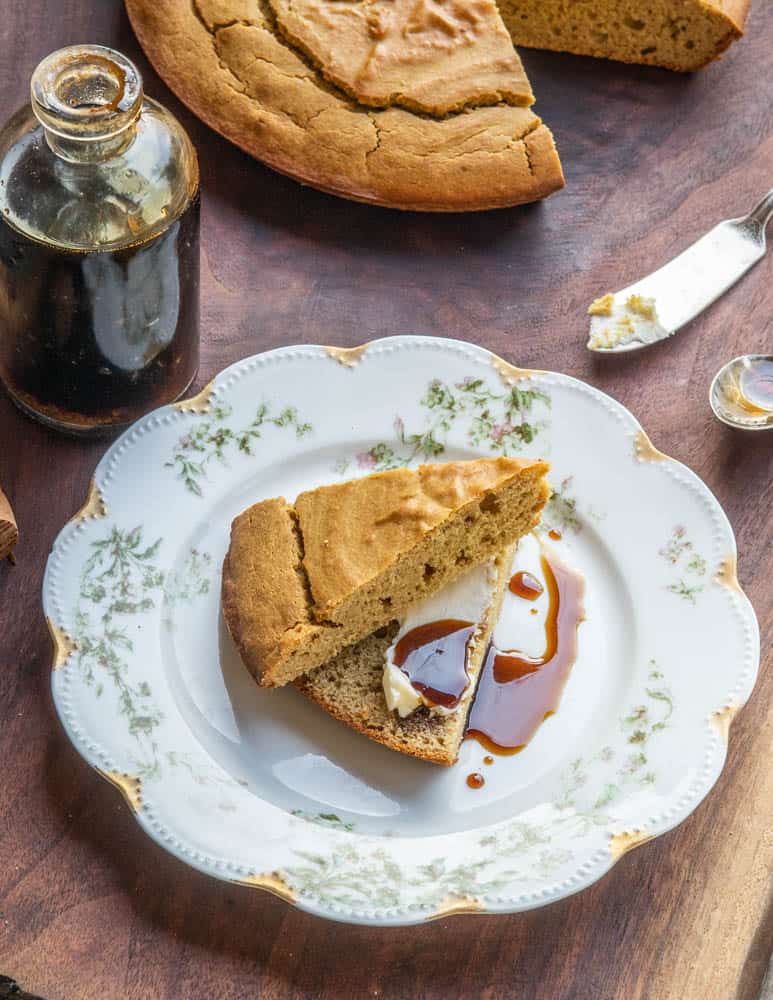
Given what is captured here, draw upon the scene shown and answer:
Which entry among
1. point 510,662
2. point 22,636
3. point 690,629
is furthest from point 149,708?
point 690,629

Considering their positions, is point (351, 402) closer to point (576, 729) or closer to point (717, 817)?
→ point (576, 729)

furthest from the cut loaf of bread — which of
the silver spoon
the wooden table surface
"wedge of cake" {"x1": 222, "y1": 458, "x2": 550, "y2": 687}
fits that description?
"wedge of cake" {"x1": 222, "y1": 458, "x2": 550, "y2": 687}

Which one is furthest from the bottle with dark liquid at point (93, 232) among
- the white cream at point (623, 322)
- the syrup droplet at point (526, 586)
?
the white cream at point (623, 322)

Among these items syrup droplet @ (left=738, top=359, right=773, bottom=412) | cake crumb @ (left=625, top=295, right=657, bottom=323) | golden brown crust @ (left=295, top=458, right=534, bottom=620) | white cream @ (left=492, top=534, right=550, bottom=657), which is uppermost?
cake crumb @ (left=625, top=295, right=657, bottom=323)

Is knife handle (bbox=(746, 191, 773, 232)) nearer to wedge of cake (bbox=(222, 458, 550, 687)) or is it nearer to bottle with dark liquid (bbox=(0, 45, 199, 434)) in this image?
wedge of cake (bbox=(222, 458, 550, 687))

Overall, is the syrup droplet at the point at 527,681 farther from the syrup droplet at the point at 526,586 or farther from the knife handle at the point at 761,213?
the knife handle at the point at 761,213

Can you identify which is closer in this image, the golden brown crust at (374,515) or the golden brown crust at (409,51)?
the golden brown crust at (374,515)
